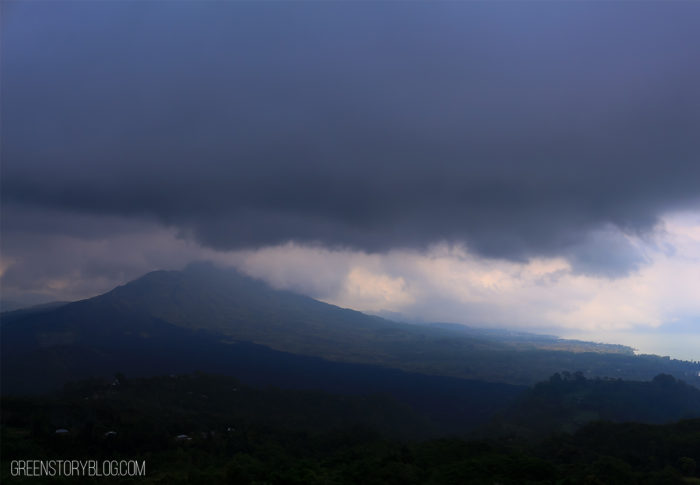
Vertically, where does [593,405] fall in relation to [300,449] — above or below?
below

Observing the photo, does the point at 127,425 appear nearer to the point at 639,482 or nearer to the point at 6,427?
the point at 6,427

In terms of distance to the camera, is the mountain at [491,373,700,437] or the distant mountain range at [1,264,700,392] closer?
the mountain at [491,373,700,437]

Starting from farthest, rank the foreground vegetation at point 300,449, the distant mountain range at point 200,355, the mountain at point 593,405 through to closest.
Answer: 1. the distant mountain range at point 200,355
2. the mountain at point 593,405
3. the foreground vegetation at point 300,449

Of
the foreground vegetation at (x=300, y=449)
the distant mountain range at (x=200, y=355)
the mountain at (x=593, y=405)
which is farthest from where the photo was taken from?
the distant mountain range at (x=200, y=355)

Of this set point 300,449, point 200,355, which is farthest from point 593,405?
point 200,355

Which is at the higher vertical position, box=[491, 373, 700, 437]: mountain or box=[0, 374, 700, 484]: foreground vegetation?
box=[0, 374, 700, 484]: foreground vegetation

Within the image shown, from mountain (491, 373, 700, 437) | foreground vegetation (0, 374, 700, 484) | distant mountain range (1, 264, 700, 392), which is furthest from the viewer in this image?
distant mountain range (1, 264, 700, 392)

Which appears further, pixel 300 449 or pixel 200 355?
pixel 200 355

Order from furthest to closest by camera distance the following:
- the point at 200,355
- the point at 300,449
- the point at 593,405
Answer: the point at 200,355 → the point at 593,405 → the point at 300,449

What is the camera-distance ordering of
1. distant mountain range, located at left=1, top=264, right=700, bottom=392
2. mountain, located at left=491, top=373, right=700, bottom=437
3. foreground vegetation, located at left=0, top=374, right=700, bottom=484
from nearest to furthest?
foreground vegetation, located at left=0, top=374, right=700, bottom=484, mountain, located at left=491, top=373, right=700, bottom=437, distant mountain range, located at left=1, top=264, right=700, bottom=392

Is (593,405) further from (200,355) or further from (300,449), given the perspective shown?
(200,355)

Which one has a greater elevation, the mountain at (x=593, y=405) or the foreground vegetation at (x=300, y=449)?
the foreground vegetation at (x=300, y=449)

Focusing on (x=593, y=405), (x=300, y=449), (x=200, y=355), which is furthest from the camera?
(x=200, y=355)

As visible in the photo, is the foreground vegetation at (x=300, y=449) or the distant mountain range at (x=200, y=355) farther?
the distant mountain range at (x=200, y=355)
